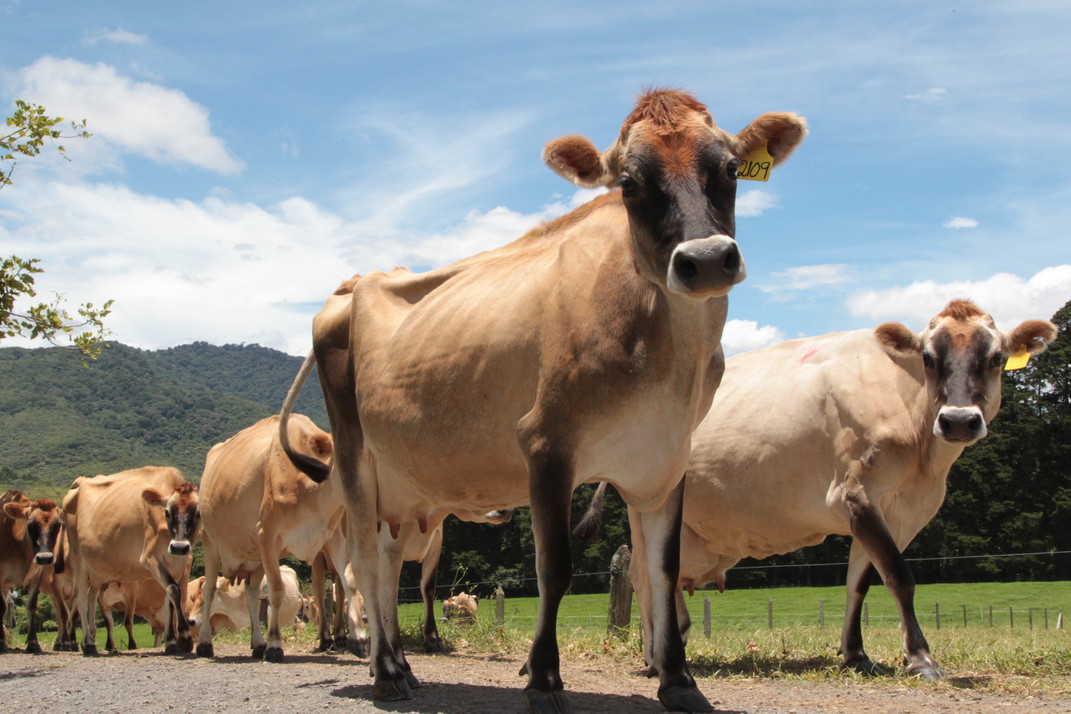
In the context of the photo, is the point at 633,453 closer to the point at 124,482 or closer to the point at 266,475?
the point at 266,475

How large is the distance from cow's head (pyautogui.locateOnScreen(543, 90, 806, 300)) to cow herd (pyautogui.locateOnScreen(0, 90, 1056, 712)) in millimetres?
14

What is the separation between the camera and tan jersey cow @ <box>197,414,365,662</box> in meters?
11.5

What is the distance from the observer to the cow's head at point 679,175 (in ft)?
15.2

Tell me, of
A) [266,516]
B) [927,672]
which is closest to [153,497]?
[266,516]

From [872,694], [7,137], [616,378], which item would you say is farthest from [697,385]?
[7,137]

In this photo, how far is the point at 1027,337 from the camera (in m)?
9.10

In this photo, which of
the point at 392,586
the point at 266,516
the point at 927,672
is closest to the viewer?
the point at 392,586

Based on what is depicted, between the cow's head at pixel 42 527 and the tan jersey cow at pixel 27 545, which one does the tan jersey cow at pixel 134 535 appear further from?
the tan jersey cow at pixel 27 545

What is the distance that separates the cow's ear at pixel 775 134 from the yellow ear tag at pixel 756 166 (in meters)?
0.03

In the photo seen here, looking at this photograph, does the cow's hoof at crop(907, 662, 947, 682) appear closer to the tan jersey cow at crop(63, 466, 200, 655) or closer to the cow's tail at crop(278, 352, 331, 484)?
the cow's tail at crop(278, 352, 331, 484)

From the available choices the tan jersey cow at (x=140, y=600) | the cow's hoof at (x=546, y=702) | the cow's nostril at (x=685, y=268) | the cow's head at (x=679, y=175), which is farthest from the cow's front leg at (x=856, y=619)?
the tan jersey cow at (x=140, y=600)

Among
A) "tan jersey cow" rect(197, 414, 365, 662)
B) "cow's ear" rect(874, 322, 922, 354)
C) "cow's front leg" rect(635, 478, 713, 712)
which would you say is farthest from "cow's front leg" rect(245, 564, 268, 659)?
"cow's ear" rect(874, 322, 922, 354)

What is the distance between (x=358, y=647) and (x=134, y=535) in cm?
538

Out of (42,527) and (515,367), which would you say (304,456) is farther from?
(42,527)
